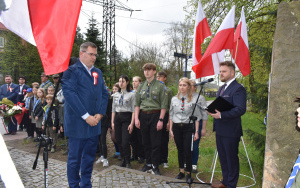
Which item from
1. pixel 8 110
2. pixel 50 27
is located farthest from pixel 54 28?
pixel 8 110

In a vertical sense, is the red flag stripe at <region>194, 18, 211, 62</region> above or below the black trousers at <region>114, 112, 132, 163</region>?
above

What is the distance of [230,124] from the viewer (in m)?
3.91

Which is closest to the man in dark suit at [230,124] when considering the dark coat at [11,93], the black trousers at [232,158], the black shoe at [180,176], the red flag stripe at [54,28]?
the black trousers at [232,158]

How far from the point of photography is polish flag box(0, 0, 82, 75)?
5.43 ft

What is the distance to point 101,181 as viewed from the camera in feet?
14.1

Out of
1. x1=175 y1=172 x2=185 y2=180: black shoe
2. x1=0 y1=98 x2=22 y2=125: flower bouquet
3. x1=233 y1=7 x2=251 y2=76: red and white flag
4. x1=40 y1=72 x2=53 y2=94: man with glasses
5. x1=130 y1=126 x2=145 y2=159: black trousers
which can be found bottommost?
x1=175 y1=172 x2=185 y2=180: black shoe

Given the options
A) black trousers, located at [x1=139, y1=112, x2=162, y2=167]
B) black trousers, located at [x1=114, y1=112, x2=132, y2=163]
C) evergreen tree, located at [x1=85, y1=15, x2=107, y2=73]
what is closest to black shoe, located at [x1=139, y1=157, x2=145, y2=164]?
black trousers, located at [x1=114, y1=112, x2=132, y2=163]

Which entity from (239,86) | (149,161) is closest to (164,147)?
(149,161)

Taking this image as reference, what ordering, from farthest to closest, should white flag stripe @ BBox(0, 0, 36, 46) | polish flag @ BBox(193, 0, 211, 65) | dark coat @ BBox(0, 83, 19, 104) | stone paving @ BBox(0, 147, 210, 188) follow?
dark coat @ BBox(0, 83, 19, 104), polish flag @ BBox(193, 0, 211, 65), stone paving @ BBox(0, 147, 210, 188), white flag stripe @ BBox(0, 0, 36, 46)

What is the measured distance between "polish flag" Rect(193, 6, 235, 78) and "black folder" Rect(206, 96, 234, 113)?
1.12 m

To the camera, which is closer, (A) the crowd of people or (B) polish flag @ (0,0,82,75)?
(B) polish flag @ (0,0,82,75)

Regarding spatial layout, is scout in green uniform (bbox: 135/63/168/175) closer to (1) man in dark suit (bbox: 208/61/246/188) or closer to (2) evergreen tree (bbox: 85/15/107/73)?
(1) man in dark suit (bbox: 208/61/246/188)

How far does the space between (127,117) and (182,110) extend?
1.37 metres

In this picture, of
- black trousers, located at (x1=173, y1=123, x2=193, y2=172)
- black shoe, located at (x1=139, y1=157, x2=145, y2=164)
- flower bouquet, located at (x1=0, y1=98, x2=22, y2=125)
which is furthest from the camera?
flower bouquet, located at (x1=0, y1=98, x2=22, y2=125)
